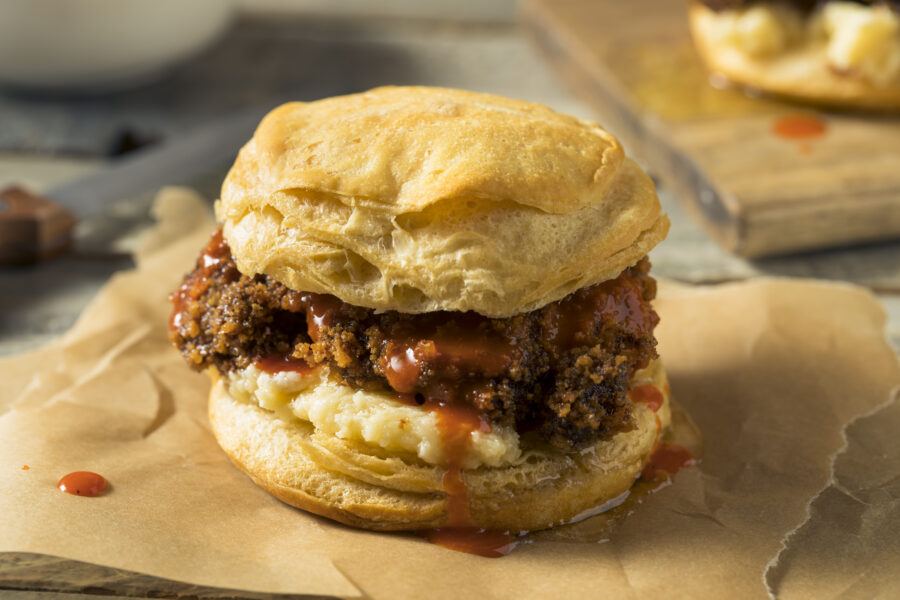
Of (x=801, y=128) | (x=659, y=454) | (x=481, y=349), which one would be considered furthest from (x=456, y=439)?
(x=801, y=128)

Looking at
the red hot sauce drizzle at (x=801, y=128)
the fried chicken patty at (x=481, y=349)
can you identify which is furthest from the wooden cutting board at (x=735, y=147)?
the fried chicken patty at (x=481, y=349)

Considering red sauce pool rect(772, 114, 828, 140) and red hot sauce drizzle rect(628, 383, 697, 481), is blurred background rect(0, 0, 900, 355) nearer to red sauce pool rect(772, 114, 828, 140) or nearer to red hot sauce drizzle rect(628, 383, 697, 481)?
red sauce pool rect(772, 114, 828, 140)

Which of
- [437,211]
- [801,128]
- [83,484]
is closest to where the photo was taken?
[437,211]

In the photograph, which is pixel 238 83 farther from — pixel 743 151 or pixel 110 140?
pixel 743 151

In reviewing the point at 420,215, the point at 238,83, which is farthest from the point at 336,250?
the point at 238,83

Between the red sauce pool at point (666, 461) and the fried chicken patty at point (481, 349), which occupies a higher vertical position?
the fried chicken patty at point (481, 349)

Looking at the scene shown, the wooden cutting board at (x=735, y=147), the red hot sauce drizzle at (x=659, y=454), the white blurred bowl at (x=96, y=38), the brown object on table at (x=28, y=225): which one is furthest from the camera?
the white blurred bowl at (x=96, y=38)

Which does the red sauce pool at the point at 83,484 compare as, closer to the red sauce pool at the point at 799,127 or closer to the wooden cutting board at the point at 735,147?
the wooden cutting board at the point at 735,147

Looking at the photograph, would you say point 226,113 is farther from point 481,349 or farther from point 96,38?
point 481,349
